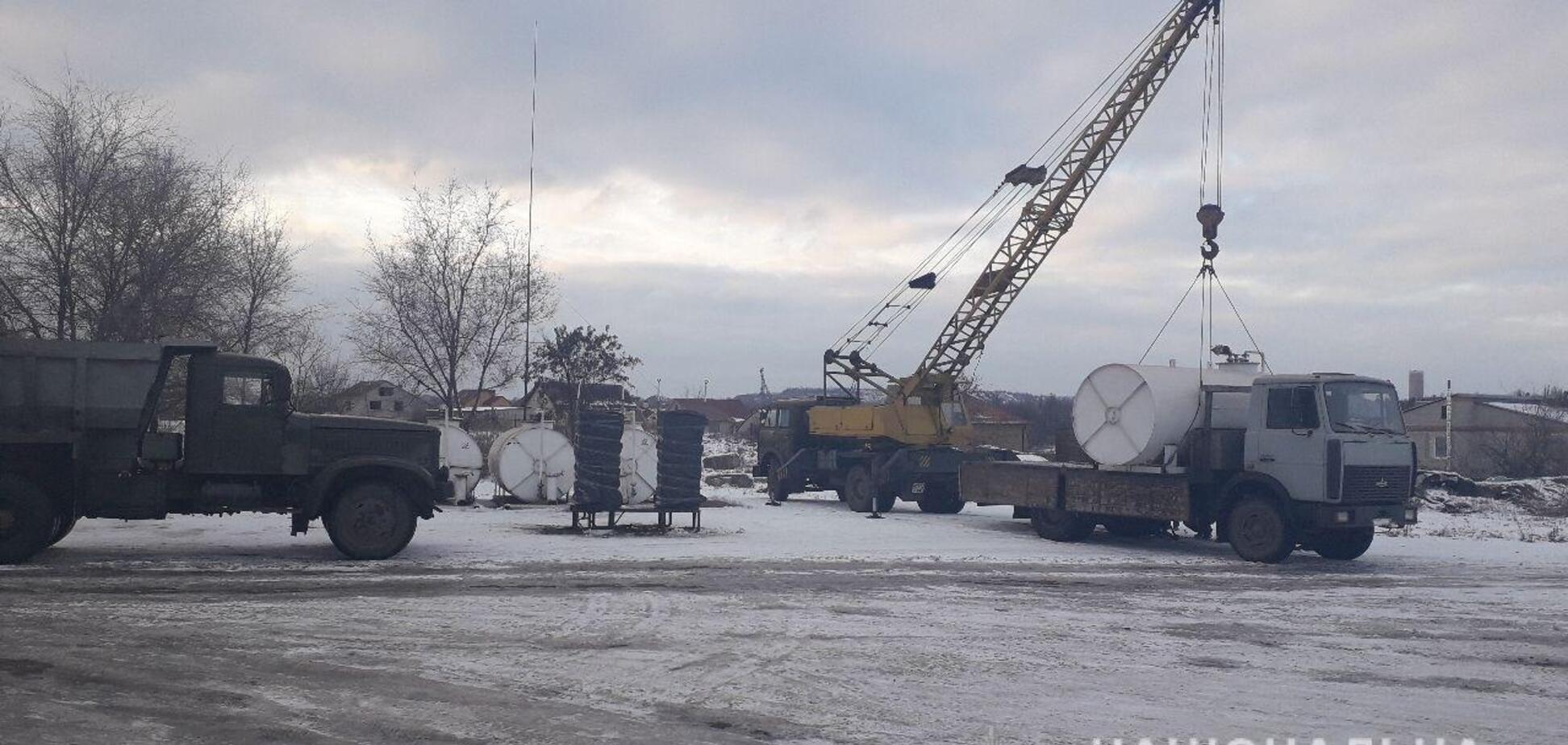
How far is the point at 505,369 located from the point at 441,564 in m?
26.3

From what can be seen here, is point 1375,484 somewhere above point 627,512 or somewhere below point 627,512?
above

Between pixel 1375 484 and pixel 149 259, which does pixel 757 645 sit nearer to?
pixel 1375 484

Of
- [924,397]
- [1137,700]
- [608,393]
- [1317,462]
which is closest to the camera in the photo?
[1137,700]

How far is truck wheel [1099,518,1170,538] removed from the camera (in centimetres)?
2156

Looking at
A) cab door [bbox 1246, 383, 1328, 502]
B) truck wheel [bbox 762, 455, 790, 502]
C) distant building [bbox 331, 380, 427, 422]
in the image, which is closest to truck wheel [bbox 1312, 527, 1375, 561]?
cab door [bbox 1246, 383, 1328, 502]

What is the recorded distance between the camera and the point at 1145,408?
19.5m

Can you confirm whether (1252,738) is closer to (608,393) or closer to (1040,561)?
(1040,561)

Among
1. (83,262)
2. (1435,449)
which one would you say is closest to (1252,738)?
(83,262)

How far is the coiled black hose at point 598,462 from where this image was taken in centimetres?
2067

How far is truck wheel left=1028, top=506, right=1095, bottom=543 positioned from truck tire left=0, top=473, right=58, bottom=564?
15067 millimetres

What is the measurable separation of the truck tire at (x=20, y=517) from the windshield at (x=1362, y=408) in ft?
56.4

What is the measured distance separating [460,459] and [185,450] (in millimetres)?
10584

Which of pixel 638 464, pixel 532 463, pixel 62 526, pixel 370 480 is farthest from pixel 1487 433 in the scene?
pixel 62 526

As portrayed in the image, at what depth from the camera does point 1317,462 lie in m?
17.2
